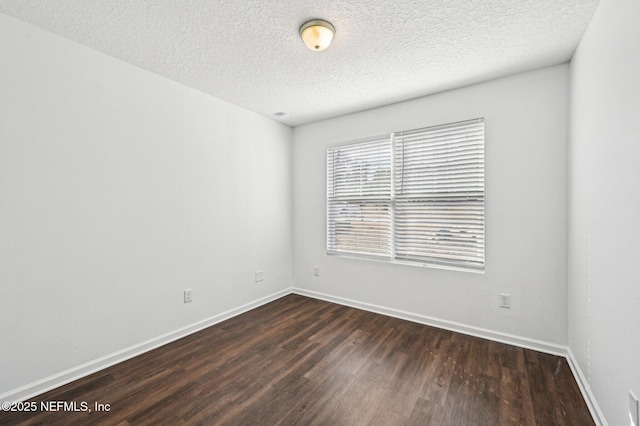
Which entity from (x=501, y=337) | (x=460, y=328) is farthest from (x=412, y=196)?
(x=501, y=337)

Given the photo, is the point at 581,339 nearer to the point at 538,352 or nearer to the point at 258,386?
the point at 538,352

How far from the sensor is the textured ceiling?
5.58ft

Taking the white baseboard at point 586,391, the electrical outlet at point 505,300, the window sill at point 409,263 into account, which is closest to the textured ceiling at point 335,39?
the window sill at point 409,263

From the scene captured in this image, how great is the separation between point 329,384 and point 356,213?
6.90 feet

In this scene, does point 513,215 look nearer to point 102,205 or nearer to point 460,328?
point 460,328

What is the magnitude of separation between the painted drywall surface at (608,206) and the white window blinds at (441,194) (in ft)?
2.50

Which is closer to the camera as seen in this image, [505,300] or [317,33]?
[317,33]

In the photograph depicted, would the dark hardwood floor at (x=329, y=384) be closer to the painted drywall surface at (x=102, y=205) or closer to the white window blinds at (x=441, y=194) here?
the painted drywall surface at (x=102, y=205)

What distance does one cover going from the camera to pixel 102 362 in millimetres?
2166

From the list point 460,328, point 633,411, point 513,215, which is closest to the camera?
point 633,411

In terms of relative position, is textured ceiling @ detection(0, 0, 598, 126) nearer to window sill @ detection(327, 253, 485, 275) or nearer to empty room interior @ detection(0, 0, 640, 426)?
empty room interior @ detection(0, 0, 640, 426)

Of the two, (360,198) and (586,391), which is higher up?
(360,198)

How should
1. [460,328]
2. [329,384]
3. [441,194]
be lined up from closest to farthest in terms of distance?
[329,384] < [460,328] < [441,194]

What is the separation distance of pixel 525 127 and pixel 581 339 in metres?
1.78
